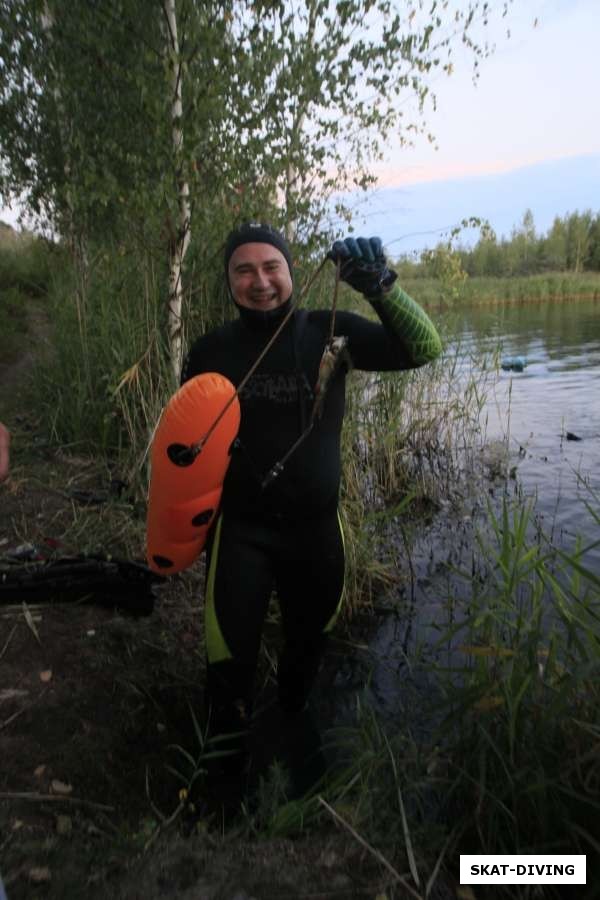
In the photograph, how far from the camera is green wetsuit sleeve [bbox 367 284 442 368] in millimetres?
2004

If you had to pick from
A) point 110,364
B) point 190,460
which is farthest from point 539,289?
point 190,460

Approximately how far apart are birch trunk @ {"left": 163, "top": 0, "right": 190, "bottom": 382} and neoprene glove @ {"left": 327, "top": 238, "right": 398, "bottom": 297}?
193cm

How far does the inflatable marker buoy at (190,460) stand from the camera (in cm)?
193

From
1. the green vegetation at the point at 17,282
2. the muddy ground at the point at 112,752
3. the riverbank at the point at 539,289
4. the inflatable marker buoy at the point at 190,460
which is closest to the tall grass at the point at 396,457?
the muddy ground at the point at 112,752

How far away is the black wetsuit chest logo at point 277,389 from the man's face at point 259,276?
0.92 feet

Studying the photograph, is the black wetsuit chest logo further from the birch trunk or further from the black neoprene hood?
the birch trunk

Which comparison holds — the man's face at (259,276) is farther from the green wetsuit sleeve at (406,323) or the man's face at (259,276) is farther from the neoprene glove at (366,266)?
the green wetsuit sleeve at (406,323)

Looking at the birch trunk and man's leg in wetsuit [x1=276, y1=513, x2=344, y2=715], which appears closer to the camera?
man's leg in wetsuit [x1=276, y1=513, x2=344, y2=715]

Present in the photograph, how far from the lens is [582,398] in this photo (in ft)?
31.1

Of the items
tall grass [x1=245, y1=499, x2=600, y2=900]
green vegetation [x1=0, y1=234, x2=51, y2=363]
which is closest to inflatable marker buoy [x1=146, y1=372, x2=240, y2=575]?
tall grass [x1=245, y1=499, x2=600, y2=900]

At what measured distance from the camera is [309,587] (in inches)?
86.4

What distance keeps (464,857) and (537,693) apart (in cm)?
50

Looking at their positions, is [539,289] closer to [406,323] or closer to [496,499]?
[496,499]

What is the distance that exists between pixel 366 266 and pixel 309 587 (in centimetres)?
125
